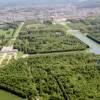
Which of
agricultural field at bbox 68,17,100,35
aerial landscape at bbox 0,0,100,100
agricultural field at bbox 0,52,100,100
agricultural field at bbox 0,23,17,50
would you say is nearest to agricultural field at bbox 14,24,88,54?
aerial landscape at bbox 0,0,100,100

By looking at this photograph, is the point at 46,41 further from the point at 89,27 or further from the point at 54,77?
the point at 54,77

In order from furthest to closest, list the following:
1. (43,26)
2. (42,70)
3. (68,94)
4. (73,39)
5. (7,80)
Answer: (43,26), (73,39), (42,70), (7,80), (68,94)

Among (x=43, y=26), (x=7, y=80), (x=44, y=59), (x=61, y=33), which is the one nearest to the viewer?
(x=7, y=80)

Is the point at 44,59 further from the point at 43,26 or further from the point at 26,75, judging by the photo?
the point at 43,26

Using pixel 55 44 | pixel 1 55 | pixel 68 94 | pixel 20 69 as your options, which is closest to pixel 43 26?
pixel 55 44

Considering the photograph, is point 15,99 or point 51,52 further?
point 51,52

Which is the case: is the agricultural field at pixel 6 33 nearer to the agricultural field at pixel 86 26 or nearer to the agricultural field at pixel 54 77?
the agricultural field at pixel 54 77
